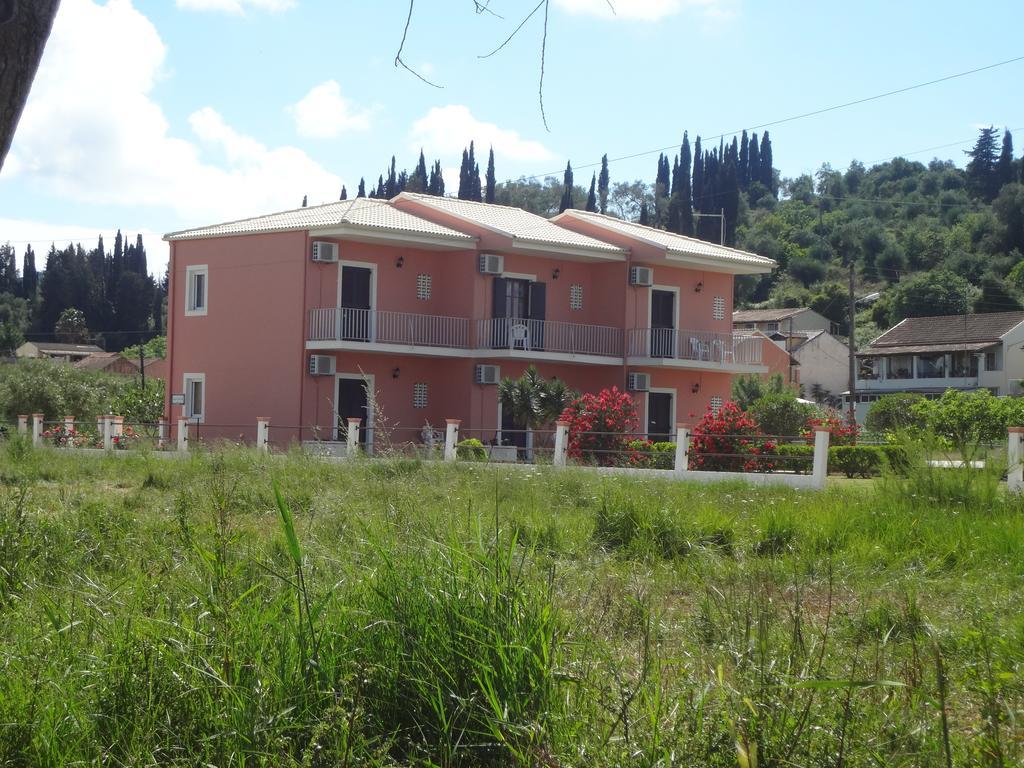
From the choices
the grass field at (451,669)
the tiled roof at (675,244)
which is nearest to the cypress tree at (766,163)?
the tiled roof at (675,244)

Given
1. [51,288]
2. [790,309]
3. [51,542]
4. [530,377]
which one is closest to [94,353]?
[51,288]

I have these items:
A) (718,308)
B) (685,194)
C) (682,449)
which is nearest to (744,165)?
(685,194)

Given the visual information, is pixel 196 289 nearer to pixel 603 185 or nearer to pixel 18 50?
pixel 18 50

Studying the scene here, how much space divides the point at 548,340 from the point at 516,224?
431 centimetres

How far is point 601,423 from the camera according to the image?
954 inches

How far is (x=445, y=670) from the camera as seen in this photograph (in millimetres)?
4512

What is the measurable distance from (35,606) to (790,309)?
278 feet

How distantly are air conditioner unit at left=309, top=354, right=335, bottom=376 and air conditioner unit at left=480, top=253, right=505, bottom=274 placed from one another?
15.7ft

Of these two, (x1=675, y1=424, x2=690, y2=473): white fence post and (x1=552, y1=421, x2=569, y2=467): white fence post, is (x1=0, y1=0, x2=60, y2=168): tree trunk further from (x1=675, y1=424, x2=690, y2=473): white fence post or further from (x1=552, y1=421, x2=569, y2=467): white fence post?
(x1=552, y1=421, x2=569, y2=467): white fence post

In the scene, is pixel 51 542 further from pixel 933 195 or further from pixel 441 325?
pixel 933 195

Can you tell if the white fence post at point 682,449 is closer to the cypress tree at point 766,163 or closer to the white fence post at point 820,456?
the white fence post at point 820,456

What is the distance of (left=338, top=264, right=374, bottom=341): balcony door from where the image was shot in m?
31.0

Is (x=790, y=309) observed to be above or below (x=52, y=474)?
above

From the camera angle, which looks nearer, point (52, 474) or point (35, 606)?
point (35, 606)
